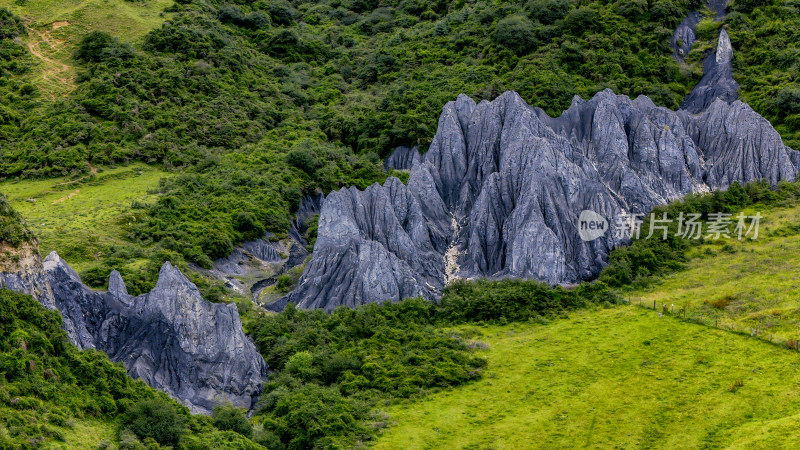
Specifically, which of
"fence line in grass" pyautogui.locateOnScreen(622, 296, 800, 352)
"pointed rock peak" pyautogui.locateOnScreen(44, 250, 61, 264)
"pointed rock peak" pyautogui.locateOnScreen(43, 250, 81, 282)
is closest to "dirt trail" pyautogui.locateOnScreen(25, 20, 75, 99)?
"pointed rock peak" pyautogui.locateOnScreen(44, 250, 61, 264)

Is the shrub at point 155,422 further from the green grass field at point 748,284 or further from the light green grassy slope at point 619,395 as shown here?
the green grass field at point 748,284

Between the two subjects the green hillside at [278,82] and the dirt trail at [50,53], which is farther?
the dirt trail at [50,53]

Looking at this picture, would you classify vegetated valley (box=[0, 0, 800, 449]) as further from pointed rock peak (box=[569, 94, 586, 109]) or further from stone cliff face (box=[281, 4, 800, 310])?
pointed rock peak (box=[569, 94, 586, 109])

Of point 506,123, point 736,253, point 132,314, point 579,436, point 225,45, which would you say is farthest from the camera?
point 225,45

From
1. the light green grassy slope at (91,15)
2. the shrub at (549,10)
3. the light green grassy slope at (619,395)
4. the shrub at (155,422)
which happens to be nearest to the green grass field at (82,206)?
the shrub at (155,422)

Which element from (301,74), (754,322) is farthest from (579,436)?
(301,74)

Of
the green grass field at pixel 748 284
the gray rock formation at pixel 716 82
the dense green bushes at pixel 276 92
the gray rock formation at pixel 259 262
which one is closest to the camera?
the green grass field at pixel 748 284

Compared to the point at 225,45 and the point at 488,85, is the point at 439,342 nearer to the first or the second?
the point at 488,85
